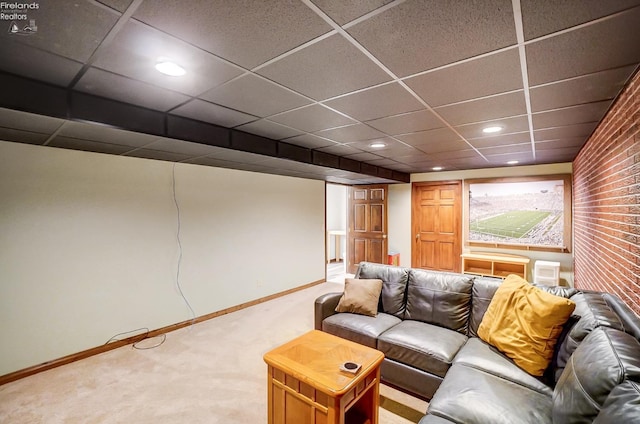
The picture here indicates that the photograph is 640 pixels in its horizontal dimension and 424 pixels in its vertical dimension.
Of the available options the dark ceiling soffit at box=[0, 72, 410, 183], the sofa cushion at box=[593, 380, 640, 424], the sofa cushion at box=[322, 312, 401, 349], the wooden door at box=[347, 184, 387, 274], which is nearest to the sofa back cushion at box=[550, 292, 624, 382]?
the sofa cushion at box=[593, 380, 640, 424]

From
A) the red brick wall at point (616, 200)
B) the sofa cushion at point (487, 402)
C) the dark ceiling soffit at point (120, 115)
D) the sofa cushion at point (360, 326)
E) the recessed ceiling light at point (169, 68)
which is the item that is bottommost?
the sofa cushion at point (360, 326)

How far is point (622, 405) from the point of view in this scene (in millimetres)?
A: 973

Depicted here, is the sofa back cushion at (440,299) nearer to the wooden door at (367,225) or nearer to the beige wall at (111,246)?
the beige wall at (111,246)

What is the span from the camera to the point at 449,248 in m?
5.91

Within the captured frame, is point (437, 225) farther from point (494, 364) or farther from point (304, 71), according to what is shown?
point (304, 71)

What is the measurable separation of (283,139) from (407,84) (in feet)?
5.74

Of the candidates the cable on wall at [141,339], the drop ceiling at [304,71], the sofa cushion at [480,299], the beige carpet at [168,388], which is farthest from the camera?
the cable on wall at [141,339]

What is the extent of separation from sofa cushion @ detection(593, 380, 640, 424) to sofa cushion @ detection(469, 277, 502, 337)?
1462 millimetres

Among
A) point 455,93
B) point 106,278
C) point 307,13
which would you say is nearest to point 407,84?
point 455,93

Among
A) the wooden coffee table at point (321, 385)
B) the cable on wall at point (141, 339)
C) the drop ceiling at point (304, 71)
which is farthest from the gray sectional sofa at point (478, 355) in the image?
the cable on wall at point (141, 339)

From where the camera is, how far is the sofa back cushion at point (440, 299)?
261cm

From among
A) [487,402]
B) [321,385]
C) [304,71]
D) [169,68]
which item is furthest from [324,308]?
[169,68]

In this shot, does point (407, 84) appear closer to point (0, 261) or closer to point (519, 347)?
point (519, 347)

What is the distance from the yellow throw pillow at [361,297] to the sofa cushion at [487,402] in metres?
1.16
